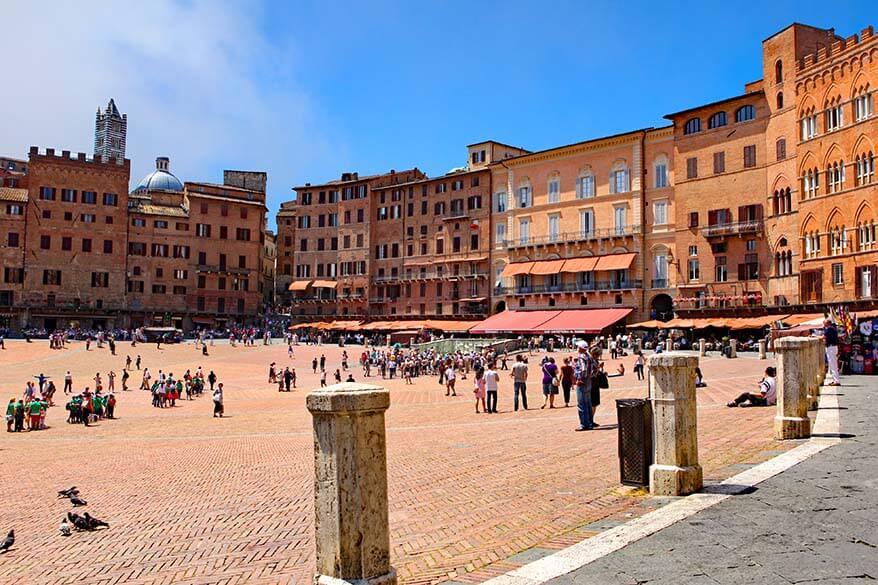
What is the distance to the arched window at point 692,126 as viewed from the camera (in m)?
50.9

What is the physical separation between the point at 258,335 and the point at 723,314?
41.2 meters

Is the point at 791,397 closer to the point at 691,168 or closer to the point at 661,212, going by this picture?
the point at 691,168

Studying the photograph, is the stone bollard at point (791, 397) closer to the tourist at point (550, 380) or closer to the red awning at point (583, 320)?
the tourist at point (550, 380)

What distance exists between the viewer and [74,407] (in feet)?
83.7

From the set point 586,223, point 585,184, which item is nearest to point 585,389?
point 586,223

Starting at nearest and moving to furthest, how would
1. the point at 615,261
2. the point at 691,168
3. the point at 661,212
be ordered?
the point at 691,168, the point at 661,212, the point at 615,261

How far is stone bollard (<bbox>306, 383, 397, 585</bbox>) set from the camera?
482cm

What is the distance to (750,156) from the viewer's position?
157ft

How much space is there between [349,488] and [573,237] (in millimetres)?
54243

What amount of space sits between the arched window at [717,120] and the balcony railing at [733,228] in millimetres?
6590

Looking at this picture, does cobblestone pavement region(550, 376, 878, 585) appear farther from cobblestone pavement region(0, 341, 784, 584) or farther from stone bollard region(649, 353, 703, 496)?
cobblestone pavement region(0, 341, 784, 584)

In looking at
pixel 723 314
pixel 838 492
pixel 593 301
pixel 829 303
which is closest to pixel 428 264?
pixel 593 301

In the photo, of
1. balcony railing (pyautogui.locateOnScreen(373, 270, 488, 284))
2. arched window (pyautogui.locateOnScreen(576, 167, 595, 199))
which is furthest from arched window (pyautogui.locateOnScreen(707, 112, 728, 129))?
balcony railing (pyautogui.locateOnScreen(373, 270, 488, 284))

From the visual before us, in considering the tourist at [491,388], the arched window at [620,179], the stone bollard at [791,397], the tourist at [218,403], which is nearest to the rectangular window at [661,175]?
the arched window at [620,179]
